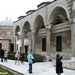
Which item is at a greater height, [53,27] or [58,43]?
[53,27]

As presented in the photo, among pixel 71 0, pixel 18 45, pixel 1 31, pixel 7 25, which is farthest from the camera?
pixel 7 25

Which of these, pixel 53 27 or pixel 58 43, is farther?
pixel 58 43

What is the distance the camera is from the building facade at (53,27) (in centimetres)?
1886

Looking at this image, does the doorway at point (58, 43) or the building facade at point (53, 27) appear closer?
the building facade at point (53, 27)

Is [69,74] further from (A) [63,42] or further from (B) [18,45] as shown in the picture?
(B) [18,45]

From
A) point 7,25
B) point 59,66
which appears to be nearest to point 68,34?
point 59,66

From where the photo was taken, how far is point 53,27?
22516 millimetres

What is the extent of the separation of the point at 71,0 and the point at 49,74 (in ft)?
25.7

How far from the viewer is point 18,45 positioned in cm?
3606

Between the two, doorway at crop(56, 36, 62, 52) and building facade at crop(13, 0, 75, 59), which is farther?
doorway at crop(56, 36, 62, 52)

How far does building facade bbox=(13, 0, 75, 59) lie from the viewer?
18859 millimetres

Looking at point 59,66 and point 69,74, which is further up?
point 59,66

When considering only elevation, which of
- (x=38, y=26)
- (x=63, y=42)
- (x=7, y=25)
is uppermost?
(x=7, y=25)

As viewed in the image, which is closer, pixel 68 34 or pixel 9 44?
pixel 68 34
